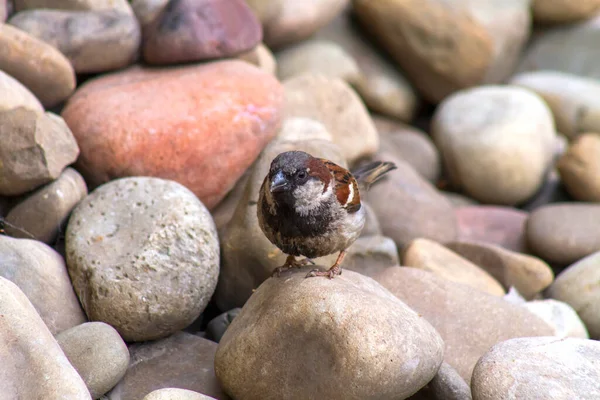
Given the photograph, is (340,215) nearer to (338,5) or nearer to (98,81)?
(98,81)

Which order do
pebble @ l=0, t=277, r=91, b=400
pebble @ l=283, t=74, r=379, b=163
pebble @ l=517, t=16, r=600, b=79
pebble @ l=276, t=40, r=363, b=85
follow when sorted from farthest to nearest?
pebble @ l=517, t=16, r=600, b=79, pebble @ l=276, t=40, r=363, b=85, pebble @ l=283, t=74, r=379, b=163, pebble @ l=0, t=277, r=91, b=400

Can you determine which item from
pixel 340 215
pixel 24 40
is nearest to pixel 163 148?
pixel 24 40

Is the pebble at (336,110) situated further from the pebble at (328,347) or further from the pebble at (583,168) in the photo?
the pebble at (328,347)

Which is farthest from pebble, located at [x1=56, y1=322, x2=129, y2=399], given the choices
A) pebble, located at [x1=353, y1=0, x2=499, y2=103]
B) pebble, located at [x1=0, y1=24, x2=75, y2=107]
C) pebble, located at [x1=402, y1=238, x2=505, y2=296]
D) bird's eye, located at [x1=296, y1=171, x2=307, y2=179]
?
pebble, located at [x1=353, y1=0, x2=499, y2=103]

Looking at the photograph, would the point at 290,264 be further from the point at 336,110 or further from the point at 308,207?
the point at 336,110

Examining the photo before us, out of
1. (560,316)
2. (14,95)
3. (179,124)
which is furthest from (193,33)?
(560,316)

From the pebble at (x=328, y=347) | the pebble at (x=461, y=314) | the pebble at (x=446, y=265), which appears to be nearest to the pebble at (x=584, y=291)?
the pebble at (x=446, y=265)

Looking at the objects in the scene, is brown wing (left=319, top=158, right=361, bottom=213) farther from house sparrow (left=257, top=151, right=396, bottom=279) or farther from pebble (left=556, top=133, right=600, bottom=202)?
pebble (left=556, top=133, right=600, bottom=202)
